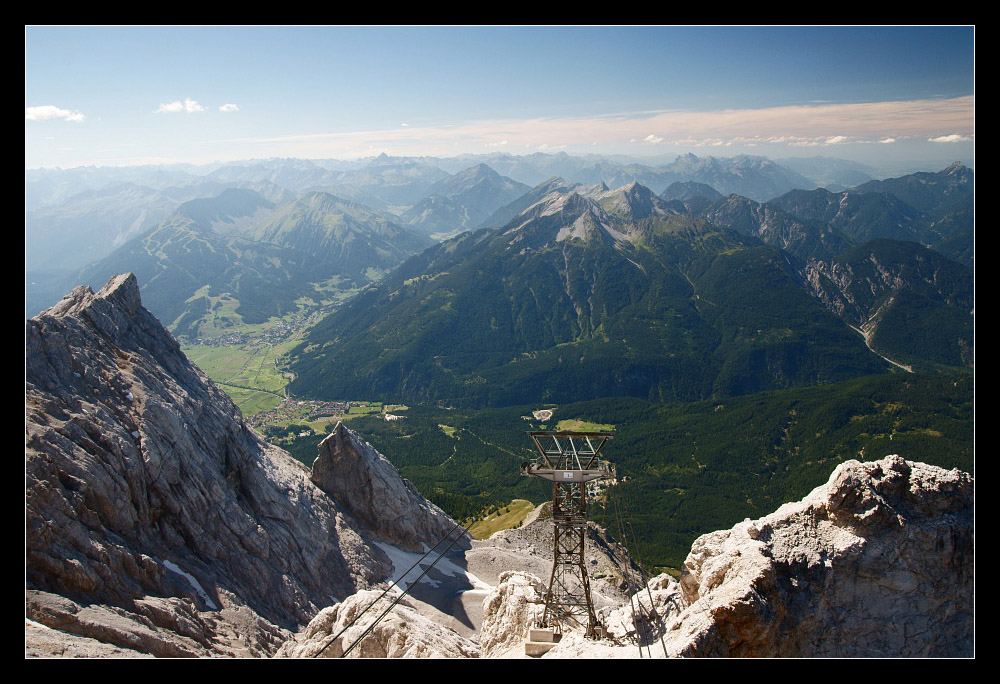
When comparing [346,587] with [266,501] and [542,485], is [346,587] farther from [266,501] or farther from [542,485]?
[542,485]

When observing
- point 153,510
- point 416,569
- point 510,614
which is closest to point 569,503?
point 510,614

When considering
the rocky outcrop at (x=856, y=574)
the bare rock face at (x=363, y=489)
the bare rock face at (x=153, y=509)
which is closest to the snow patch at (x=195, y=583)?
the bare rock face at (x=153, y=509)

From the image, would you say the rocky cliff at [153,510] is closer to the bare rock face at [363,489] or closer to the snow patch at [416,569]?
A: the snow patch at [416,569]

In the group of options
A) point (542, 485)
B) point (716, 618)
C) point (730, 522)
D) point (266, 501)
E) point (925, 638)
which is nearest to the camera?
point (716, 618)

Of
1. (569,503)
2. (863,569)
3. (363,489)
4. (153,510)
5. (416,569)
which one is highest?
(569,503)

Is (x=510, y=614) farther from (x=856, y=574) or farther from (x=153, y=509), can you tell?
(x=153, y=509)

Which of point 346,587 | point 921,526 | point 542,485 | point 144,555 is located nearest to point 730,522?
point 542,485
